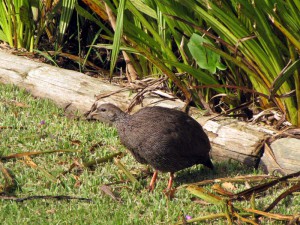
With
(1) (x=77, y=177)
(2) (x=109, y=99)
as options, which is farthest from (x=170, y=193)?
(2) (x=109, y=99)

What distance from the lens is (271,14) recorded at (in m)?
4.86

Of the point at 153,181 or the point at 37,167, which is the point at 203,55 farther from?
the point at 37,167

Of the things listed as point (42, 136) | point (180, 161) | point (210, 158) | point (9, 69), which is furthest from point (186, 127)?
point (9, 69)

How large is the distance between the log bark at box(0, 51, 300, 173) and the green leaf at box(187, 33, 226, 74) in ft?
1.73

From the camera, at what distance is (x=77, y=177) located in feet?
16.2

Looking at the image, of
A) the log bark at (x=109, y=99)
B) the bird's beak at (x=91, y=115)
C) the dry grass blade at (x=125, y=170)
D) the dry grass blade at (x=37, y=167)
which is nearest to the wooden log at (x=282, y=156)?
the log bark at (x=109, y=99)

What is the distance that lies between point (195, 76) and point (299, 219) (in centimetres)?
177

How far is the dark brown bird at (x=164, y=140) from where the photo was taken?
4828 mm

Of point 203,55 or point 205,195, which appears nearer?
point 205,195

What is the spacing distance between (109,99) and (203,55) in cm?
133

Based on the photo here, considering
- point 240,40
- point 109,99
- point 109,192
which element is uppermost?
point 240,40

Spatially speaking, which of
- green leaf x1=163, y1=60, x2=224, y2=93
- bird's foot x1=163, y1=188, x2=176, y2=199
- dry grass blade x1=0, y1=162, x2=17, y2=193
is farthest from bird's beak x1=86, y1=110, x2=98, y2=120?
bird's foot x1=163, y1=188, x2=176, y2=199

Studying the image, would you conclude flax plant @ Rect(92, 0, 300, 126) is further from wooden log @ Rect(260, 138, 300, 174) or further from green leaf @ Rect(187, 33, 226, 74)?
wooden log @ Rect(260, 138, 300, 174)

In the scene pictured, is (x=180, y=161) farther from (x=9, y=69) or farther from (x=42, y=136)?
(x=9, y=69)
